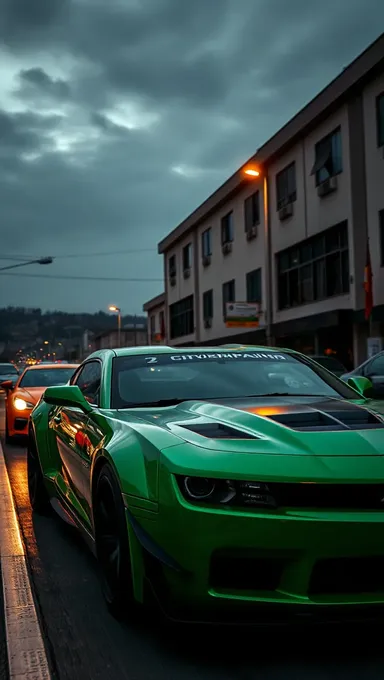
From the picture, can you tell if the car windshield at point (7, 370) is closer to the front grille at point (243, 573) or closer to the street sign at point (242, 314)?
the street sign at point (242, 314)

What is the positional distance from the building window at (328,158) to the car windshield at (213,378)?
20.1 meters

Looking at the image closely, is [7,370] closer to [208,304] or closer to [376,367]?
[208,304]

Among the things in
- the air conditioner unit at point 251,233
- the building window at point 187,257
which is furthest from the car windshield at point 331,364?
the building window at point 187,257

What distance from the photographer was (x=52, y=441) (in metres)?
5.94

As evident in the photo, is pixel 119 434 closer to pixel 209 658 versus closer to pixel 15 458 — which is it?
pixel 209 658

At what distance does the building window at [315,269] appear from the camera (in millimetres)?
24922

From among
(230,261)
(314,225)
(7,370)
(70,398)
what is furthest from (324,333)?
(70,398)

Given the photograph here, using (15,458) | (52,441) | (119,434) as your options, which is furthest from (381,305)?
(119,434)

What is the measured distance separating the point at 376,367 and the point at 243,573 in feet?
27.3

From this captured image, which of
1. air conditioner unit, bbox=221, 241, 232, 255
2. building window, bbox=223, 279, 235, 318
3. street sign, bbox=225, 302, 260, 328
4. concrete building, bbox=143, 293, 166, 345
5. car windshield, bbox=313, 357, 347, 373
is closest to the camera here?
car windshield, bbox=313, 357, 347, 373

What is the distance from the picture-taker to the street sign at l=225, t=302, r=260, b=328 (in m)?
30.2

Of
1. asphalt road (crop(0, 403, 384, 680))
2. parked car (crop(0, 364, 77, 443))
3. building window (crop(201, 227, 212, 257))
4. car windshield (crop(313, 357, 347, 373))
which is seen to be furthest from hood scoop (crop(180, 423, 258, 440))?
building window (crop(201, 227, 212, 257))

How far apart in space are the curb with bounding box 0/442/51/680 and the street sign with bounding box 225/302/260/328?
24249 millimetres

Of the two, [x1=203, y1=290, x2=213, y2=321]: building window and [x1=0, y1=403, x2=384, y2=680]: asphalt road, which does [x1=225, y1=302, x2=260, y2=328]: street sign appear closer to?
[x1=203, y1=290, x2=213, y2=321]: building window
